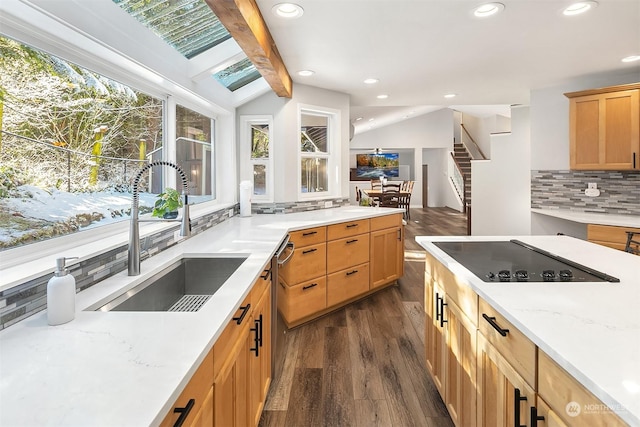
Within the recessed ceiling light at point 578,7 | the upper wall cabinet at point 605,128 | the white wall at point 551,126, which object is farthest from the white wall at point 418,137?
the recessed ceiling light at point 578,7

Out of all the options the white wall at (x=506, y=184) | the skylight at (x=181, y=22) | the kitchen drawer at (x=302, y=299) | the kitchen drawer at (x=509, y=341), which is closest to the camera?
the kitchen drawer at (x=509, y=341)

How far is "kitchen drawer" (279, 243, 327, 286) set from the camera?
2.89 meters

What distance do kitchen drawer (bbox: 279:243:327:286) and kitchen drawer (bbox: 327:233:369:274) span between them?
80 mm

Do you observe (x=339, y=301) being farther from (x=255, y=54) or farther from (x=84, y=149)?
(x=84, y=149)

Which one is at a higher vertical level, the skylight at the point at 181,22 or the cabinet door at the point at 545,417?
the skylight at the point at 181,22

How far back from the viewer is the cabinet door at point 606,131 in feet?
11.6

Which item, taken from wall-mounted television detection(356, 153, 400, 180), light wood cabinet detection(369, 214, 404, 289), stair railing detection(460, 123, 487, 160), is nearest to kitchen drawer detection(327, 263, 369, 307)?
light wood cabinet detection(369, 214, 404, 289)

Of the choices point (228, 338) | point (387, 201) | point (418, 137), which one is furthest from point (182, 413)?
point (418, 137)

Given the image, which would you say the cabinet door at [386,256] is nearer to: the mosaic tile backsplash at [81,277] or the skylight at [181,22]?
the mosaic tile backsplash at [81,277]

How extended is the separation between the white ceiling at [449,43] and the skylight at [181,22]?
382 mm

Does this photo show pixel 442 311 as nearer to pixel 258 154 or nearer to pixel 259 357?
pixel 259 357

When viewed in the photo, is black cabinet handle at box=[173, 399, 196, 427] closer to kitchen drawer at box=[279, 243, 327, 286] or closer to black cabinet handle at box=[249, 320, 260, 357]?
black cabinet handle at box=[249, 320, 260, 357]

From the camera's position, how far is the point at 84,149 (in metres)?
1.66

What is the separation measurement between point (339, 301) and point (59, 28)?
2.78 metres
